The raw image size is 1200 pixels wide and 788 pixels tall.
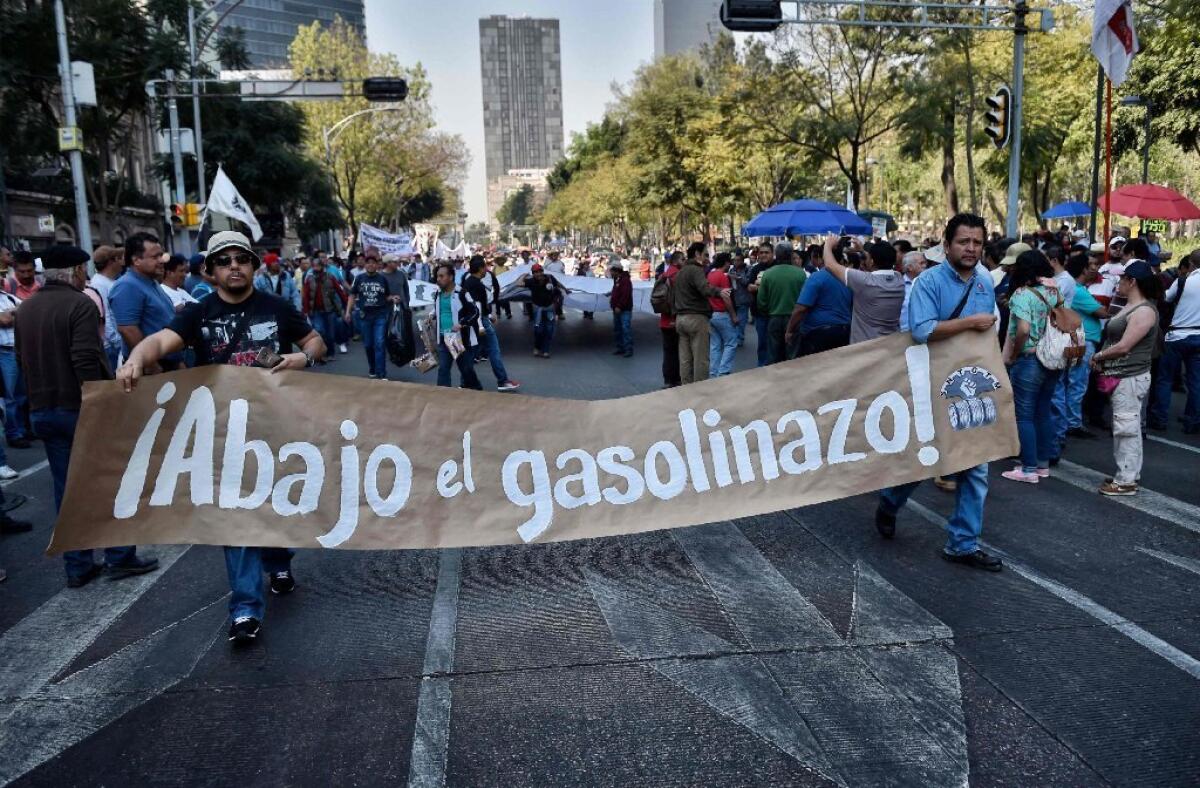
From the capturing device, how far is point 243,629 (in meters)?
4.56

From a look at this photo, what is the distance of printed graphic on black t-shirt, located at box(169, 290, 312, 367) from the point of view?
4.66 m

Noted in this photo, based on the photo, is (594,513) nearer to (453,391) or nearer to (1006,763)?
(453,391)

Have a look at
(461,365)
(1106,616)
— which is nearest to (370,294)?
(461,365)

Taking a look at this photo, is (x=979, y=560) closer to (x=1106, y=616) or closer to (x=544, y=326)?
(x=1106, y=616)

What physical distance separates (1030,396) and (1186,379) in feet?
11.8

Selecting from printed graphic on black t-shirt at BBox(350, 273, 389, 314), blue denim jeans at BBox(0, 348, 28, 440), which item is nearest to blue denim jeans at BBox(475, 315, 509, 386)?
printed graphic on black t-shirt at BBox(350, 273, 389, 314)

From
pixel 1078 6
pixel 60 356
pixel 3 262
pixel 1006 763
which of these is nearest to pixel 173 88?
pixel 3 262

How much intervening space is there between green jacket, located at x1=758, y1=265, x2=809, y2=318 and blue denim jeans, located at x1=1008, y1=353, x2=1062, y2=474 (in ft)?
15.3

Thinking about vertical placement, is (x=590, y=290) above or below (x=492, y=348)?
above

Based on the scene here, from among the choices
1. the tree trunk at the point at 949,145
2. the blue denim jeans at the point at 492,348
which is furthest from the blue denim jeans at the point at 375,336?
the tree trunk at the point at 949,145

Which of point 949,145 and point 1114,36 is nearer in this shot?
point 1114,36

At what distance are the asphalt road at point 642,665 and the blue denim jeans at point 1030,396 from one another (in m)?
1.23

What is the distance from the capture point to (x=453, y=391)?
4.91 m

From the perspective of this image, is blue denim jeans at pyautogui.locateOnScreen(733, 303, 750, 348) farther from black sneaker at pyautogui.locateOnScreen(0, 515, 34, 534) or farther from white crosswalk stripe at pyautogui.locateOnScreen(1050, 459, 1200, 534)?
black sneaker at pyautogui.locateOnScreen(0, 515, 34, 534)
